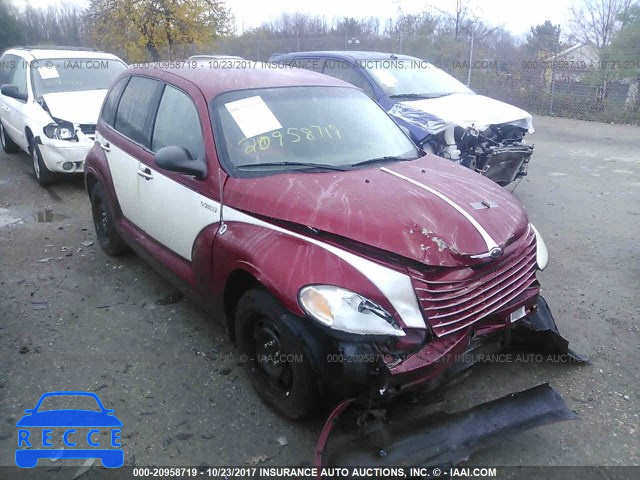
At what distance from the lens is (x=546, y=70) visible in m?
14.8

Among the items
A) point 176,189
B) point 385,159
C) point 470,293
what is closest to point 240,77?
point 176,189

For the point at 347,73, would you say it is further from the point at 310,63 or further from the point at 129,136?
the point at 129,136

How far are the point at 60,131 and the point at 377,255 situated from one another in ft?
19.1

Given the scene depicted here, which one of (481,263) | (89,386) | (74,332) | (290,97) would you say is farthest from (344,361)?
(74,332)

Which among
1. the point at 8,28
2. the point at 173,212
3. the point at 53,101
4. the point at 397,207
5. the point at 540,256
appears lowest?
the point at 540,256

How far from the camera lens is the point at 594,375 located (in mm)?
3318

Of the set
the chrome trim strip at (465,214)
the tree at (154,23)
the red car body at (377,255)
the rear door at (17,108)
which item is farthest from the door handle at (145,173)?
the tree at (154,23)

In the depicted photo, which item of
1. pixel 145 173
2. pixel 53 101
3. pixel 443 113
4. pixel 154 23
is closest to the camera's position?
pixel 145 173

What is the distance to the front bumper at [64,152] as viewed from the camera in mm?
6715

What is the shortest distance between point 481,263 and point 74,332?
2.94 m

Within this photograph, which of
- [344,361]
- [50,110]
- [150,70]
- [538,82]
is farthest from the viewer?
[538,82]

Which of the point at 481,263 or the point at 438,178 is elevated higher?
the point at 438,178

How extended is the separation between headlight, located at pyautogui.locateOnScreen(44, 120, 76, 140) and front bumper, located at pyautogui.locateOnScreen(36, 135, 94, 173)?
0.23 ft

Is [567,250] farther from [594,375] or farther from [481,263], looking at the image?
[481,263]
